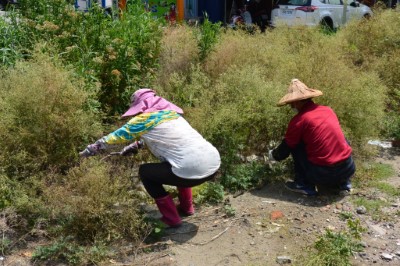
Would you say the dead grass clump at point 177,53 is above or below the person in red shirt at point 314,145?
above

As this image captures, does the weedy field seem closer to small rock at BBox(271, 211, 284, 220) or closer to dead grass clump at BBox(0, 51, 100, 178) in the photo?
dead grass clump at BBox(0, 51, 100, 178)

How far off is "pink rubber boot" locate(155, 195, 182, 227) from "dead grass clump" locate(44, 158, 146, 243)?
20 cm

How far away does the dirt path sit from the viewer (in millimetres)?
3834

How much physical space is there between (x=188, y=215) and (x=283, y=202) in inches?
36.6

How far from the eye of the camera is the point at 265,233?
419cm

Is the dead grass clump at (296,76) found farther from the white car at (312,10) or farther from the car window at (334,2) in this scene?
the car window at (334,2)

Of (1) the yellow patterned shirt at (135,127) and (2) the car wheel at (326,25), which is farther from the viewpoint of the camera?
(2) the car wheel at (326,25)

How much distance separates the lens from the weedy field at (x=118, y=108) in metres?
4.00

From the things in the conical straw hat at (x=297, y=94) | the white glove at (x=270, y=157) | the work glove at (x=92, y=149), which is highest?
the conical straw hat at (x=297, y=94)

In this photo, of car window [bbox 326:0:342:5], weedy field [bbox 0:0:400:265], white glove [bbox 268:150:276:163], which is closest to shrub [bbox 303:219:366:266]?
weedy field [bbox 0:0:400:265]

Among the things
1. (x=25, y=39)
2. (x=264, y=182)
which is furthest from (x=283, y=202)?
(x=25, y=39)

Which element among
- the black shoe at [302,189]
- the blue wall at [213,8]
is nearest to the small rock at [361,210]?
the black shoe at [302,189]

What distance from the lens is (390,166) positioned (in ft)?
18.8

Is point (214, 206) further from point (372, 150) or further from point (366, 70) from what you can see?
point (366, 70)
